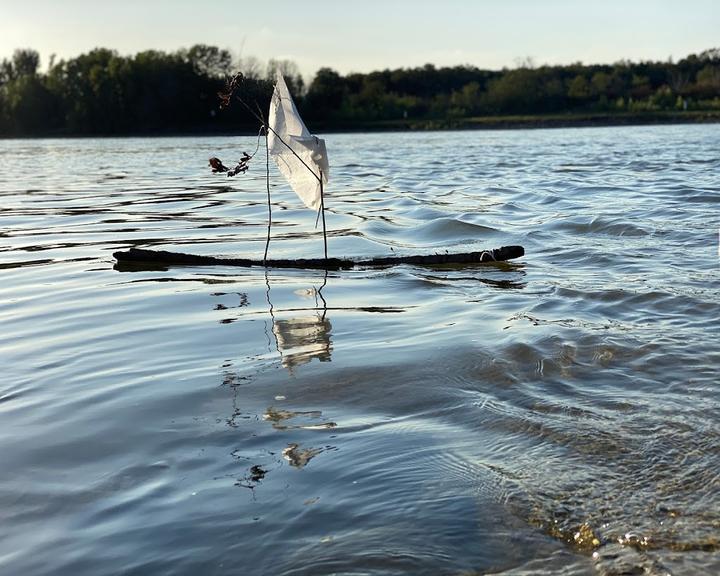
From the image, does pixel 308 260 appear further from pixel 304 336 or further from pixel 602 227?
pixel 602 227

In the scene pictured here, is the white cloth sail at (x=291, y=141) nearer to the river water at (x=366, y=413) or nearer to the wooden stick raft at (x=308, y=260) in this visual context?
the river water at (x=366, y=413)

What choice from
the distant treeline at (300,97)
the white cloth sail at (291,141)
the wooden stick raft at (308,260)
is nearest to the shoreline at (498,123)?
the distant treeline at (300,97)

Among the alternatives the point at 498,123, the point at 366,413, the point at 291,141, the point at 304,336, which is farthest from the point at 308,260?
the point at 498,123

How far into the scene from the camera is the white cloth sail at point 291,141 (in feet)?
31.2

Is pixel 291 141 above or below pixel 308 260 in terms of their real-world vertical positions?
above

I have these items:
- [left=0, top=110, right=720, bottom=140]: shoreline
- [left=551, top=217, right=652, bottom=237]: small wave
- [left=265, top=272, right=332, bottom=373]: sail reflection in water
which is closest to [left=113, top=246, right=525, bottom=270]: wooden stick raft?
[left=265, top=272, right=332, bottom=373]: sail reflection in water

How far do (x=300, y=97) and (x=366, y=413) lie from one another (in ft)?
327

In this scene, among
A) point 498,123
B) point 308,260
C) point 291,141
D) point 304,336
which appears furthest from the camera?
point 498,123

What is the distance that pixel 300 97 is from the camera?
338ft

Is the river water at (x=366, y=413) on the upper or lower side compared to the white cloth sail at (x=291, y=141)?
lower

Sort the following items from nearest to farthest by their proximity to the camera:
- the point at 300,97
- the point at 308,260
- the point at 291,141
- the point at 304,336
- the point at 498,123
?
the point at 304,336 → the point at 291,141 → the point at 308,260 → the point at 498,123 → the point at 300,97

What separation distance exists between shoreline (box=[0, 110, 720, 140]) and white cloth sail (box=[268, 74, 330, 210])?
78935mm

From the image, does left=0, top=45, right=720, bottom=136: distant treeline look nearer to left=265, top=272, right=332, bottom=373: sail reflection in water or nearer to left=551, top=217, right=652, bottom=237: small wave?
left=551, top=217, right=652, bottom=237: small wave

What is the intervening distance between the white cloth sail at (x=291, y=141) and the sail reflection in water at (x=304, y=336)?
1.47m
